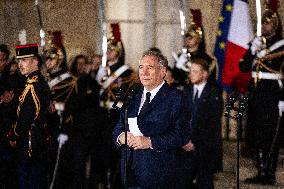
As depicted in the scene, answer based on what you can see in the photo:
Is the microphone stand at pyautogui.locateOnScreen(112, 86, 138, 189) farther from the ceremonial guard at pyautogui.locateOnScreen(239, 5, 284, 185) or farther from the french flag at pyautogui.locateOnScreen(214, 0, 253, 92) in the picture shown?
the french flag at pyautogui.locateOnScreen(214, 0, 253, 92)

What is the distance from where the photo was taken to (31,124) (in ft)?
26.9

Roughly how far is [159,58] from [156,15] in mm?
7571

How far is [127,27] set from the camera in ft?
45.8

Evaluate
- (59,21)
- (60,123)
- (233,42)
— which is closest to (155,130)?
(233,42)

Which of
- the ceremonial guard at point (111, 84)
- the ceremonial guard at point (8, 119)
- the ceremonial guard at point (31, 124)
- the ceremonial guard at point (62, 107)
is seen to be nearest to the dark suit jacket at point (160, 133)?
the ceremonial guard at point (31, 124)

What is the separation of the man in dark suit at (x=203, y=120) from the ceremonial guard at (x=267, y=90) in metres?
0.66

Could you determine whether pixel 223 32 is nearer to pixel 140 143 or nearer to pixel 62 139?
pixel 62 139

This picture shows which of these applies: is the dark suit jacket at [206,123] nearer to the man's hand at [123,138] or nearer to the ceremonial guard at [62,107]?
the ceremonial guard at [62,107]

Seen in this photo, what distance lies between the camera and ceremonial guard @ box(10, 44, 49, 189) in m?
8.16

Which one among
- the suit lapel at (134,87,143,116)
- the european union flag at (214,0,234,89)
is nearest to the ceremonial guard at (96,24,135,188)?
the european union flag at (214,0,234,89)

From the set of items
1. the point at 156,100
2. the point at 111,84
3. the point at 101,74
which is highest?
the point at 156,100

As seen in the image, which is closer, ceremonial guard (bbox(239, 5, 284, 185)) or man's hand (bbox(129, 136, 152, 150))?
man's hand (bbox(129, 136, 152, 150))

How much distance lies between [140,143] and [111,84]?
5852 millimetres

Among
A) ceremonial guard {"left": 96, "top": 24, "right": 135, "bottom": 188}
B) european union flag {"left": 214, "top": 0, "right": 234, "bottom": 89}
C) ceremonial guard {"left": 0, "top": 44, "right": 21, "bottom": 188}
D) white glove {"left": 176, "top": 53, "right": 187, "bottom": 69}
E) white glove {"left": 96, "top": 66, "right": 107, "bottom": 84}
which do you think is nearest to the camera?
ceremonial guard {"left": 0, "top": 44, "right": 21, "bottom": 188}
